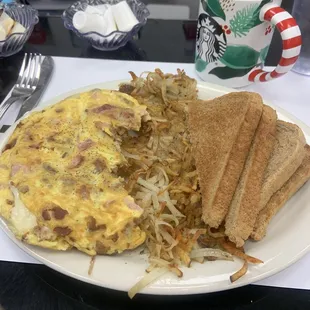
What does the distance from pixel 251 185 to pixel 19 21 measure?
4.68ft

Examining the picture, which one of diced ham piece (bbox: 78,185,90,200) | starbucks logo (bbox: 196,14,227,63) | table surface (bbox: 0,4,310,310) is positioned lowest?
table surface (bbox: 0,4,310,310)

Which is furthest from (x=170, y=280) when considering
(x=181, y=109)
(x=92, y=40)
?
(x=92, y=40)

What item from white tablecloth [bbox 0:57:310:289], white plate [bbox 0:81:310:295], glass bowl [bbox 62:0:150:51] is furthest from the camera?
glass bowl [bbox 62:0:150:51]

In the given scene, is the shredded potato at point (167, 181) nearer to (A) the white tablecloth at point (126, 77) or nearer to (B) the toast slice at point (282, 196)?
(B) the toast slice at point (282, 196)

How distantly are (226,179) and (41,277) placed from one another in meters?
0.58

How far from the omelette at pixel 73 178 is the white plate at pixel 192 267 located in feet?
0.11

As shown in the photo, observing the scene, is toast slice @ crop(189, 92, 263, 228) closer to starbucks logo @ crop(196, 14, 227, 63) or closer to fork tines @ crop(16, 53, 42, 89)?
starbucks logo @ crop(196, 14, 227, 63)

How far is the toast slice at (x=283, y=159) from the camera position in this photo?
109cm

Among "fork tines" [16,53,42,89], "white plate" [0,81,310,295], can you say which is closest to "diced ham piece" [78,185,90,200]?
"white plate" [0,81,310,295]

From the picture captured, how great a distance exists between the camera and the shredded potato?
100 centimetres

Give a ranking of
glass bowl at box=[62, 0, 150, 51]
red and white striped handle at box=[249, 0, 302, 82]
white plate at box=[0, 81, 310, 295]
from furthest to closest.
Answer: glass bowl at box=[62, 0, 150, 51]
red and white striped handle at box=[249, 0, 302, 82]
white plate at box=[0, 81, 310, 295]

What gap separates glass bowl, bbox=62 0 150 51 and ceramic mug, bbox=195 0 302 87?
400 millimetres

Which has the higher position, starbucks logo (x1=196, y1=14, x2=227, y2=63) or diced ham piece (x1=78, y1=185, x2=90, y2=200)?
starbucks logo (x1=196, y1=14, x2=227, y2=63)

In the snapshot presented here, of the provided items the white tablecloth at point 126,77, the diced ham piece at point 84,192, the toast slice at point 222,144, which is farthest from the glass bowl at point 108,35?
the diced ham piece at point 84,192
